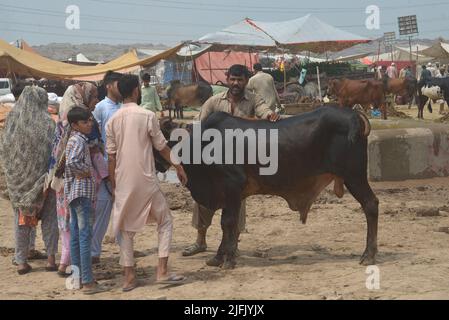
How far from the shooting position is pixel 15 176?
619 cm

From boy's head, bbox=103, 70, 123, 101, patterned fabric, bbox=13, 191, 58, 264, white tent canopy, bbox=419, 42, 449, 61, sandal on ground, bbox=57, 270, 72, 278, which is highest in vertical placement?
white tent canopy, bbox=419, 42, 449, 61

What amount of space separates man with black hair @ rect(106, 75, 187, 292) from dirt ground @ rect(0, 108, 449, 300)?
1.51 feet

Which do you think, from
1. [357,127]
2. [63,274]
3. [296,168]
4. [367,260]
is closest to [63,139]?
[63,274]

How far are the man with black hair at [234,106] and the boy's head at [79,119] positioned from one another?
4.29 ft

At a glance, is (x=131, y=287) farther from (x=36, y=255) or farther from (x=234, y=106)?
(x=234, y=106)

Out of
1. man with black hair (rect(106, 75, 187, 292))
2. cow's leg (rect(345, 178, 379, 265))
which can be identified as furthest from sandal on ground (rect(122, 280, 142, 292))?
cow's leg (rect(345, 178, 379, 265))

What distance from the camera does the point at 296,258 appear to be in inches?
257

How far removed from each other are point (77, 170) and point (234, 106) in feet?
5.65

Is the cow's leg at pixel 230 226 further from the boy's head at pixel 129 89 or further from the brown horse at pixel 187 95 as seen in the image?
the brown horse at pixel 187 95

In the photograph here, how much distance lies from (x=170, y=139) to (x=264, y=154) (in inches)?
33.3

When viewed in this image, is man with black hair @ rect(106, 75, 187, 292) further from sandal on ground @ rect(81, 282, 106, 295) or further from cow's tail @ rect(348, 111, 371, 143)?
cow's tail @ rect(348, 111, 371, 143)

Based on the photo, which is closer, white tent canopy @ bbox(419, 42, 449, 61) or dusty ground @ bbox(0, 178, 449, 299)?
dusty ground @ bbox(0, 178, 449, 299)

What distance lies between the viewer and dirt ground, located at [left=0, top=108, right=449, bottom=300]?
5.27 m
